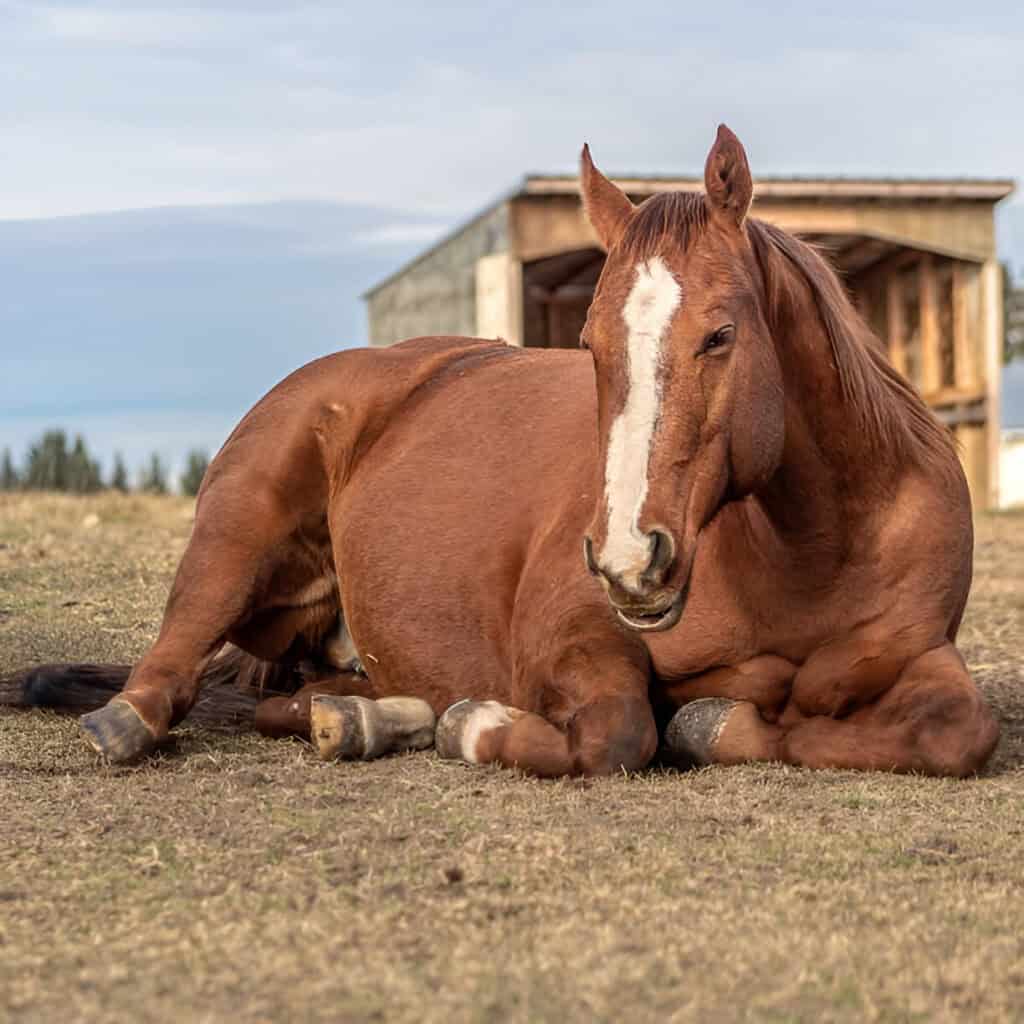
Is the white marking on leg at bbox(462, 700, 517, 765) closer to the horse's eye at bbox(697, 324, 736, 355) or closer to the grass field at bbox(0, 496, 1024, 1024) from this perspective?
the grass field at bbox(0, 496, 1024, 1024)

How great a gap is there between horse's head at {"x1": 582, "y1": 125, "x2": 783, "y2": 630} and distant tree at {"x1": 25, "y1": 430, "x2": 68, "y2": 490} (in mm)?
19617

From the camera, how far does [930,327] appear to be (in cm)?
2084

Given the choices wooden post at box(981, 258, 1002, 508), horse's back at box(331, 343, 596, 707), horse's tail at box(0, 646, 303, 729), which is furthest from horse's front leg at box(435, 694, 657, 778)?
wooden post at box(981, 258, 1002, 508)

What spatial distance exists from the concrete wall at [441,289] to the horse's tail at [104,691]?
40.5 feet

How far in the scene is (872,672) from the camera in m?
4.04

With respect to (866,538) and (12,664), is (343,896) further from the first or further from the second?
(12,664)

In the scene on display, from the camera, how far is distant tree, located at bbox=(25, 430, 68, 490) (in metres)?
22.3

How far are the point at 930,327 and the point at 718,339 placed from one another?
1818 centimetres

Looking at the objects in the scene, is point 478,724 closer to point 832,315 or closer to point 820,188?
point 832,315

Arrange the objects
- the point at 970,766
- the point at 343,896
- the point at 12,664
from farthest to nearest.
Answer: the point at 12,664, the point at 970,766, the point at 343,896

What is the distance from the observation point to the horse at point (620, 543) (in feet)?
11.5

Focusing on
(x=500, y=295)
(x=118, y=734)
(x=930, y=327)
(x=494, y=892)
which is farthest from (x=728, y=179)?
(x=930, y=327)

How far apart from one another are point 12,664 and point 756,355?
13.4 ft

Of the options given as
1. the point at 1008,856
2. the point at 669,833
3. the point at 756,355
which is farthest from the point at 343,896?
the point at 756,355
